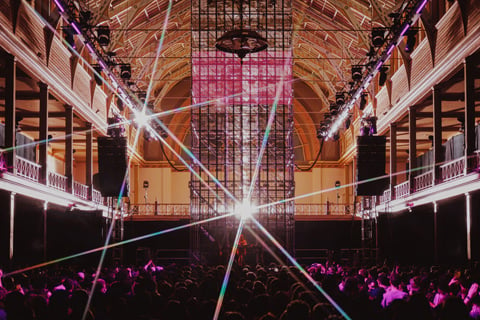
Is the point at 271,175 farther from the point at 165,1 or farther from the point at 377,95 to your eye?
the point at 165,1

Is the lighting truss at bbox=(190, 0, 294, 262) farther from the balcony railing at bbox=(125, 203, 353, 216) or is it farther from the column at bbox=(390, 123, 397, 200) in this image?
the balcony railing at bbox=(125, 203, 353, 216)

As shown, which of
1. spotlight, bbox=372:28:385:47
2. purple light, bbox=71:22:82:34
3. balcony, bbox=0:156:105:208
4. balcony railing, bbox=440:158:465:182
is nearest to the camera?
purple light, bbox=71:22:82:34

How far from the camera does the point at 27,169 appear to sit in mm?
22141

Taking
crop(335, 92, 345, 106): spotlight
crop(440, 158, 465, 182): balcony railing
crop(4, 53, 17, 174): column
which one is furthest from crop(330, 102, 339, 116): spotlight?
crop(4, 53, 17, 174): column

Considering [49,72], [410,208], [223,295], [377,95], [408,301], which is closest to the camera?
[408,301]

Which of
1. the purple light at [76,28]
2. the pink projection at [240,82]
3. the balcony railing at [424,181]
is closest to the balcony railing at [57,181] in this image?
the purple light at [76,28]

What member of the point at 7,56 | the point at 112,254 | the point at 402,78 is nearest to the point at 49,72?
the point at 7,56

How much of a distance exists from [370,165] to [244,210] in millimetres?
7412

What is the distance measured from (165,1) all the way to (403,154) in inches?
786

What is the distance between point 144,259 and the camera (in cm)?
3044

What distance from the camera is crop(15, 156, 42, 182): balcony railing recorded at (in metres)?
21.1

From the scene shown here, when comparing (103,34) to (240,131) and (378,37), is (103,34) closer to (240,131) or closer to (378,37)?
(378,37)

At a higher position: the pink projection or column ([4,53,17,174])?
the pink projection

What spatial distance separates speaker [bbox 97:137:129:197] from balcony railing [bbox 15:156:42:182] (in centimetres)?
228
